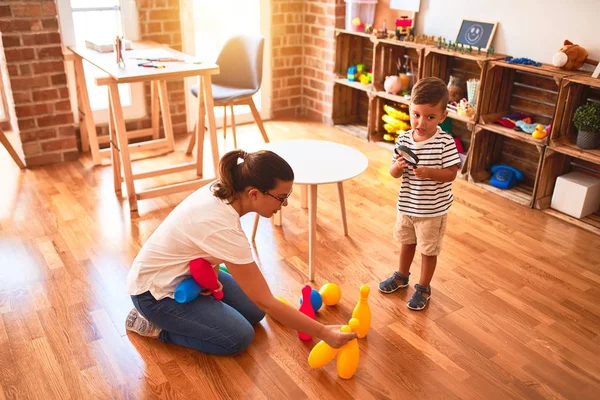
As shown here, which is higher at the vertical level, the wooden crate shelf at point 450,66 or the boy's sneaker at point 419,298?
the wooden crate shelf at point 450,66

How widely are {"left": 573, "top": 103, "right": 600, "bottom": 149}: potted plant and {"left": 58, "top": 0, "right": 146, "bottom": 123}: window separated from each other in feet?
9.32

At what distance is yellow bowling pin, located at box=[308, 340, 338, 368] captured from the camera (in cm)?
192

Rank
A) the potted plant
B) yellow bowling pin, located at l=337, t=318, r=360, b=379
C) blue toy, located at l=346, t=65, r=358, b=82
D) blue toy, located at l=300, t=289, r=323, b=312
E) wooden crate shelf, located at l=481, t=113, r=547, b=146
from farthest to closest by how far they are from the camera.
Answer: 1. blue toy, located at l=346, t=65, r=358, b=82
2. wooden crate shelf, located at l=481, t=113, r=547, b=146
3. the potted plant
4. blue toy, located at l=300, t=289, r=323, b=312
5. yellow bowling pin, located at l=337, t=318, r=360, b=379

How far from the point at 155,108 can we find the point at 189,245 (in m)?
2.39

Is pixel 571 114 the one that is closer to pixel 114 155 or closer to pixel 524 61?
pixel 524 61

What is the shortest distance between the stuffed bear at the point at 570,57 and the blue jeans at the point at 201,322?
2.12 m

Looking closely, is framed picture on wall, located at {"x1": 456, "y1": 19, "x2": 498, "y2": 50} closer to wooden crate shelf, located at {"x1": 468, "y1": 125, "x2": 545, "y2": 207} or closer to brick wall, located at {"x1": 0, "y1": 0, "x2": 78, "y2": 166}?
wooden crate shelf, located at {"x1": 468, "y1": 125, "x2": 545, "y2": 207}

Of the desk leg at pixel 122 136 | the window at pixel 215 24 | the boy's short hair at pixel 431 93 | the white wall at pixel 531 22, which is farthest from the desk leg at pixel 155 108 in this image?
the boy's short hair at pixel 431 93

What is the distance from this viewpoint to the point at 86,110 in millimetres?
3607

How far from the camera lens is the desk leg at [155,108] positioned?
156 inches

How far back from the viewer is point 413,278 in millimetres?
2547

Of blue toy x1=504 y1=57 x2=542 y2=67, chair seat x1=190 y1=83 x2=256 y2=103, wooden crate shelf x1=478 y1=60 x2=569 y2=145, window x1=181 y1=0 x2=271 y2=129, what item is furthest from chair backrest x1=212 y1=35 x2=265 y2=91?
blue toy x1=504 y1=57 x2=542 y2=67

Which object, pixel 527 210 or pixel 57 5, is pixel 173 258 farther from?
pixel 57 5

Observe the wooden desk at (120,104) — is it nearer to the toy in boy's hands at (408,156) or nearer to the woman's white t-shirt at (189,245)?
the woman's white t-shirt at (189,245)
